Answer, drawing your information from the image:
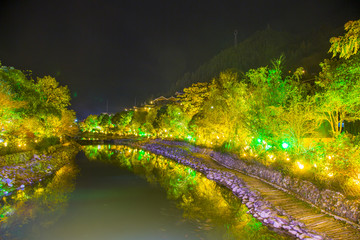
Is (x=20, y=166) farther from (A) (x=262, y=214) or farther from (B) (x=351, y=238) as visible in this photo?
(B) (x=351, y=238)

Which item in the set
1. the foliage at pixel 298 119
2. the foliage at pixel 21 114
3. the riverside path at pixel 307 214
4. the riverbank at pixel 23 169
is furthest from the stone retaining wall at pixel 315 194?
the foliage at pixel 21 114

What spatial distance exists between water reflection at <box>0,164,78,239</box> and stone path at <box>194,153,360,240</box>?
37.8ft

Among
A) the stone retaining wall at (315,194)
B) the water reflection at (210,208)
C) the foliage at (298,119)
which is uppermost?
the foliage at (298,119)

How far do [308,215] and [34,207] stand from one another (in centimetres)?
1437

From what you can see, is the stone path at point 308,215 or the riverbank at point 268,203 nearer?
the stone path at point 308,215

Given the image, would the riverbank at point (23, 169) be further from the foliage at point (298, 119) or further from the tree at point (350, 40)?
the tree at point (350, 40)

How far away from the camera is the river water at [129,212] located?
1028 cm

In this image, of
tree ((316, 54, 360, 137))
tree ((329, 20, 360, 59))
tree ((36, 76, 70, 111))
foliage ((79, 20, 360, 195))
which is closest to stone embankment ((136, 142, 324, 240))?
foliage ((79, 20, 360, 195))

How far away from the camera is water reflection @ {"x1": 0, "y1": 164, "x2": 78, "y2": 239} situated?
10664mm

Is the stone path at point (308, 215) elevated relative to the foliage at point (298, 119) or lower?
lower

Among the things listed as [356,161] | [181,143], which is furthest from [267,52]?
[356,161]

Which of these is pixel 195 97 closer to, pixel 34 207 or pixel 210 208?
pixel 210 208

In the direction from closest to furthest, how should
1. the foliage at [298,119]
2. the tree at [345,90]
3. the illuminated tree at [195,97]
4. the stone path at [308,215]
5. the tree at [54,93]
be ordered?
the stone path at [308,215] < the foliage at [298,119] < the tree at [345,90] < the tree at [54,93] < the illuminated tree at [195,97]

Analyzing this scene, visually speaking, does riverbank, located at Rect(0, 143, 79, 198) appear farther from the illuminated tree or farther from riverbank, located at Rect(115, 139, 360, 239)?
the illuminated tree
